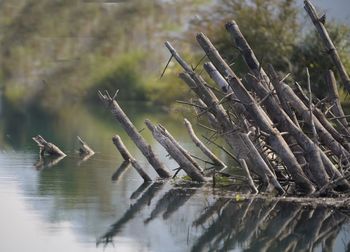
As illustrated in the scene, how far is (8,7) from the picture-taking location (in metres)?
46.9

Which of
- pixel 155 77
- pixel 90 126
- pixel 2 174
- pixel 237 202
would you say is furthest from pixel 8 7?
pixel 237 202

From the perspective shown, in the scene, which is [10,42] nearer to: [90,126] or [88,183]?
[90,126]

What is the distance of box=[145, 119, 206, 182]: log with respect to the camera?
50.3 ft

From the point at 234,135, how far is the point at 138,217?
77.9 inches

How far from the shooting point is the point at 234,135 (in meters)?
14.6

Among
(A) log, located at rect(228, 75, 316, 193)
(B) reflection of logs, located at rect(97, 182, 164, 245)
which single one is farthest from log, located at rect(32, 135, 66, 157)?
(A) log, located at rect(228, 75, 316, 193)

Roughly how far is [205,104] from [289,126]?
183 centimetres

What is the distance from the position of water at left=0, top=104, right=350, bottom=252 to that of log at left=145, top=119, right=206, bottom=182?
7.2 inches

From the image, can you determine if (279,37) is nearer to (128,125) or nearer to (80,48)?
(80,48)

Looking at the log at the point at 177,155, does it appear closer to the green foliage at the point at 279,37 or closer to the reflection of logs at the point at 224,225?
the reflection of logs at the point at 224,225

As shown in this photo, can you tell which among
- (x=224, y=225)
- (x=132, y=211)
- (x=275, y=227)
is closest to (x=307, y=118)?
(x=275, y=227)

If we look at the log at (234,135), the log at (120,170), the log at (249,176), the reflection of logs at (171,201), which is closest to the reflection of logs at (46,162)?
the log at (120,170)

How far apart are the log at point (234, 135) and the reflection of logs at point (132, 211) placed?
4.14ft

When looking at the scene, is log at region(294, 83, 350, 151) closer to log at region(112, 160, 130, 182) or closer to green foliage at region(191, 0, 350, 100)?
log at region(112, 160, 130, 182)
